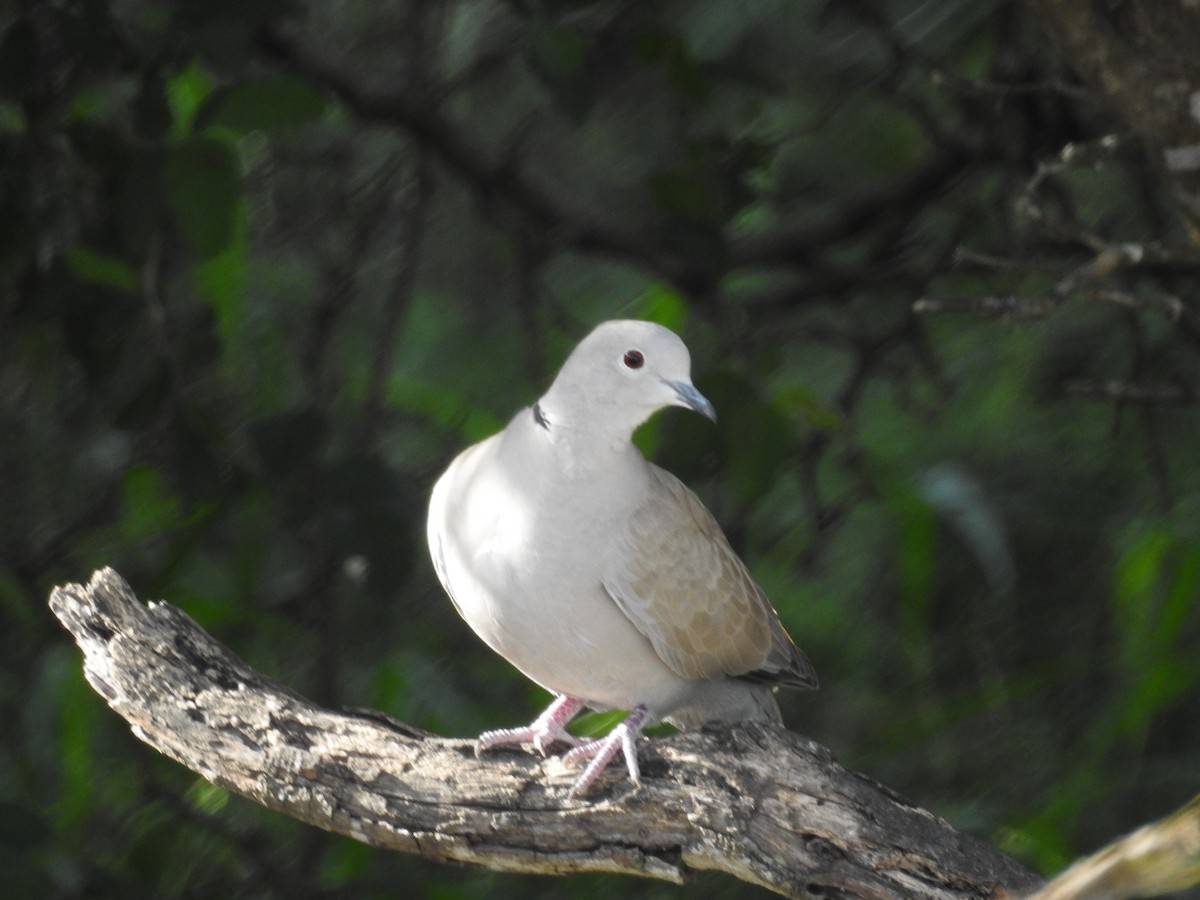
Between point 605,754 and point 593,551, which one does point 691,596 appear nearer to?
point 593,551

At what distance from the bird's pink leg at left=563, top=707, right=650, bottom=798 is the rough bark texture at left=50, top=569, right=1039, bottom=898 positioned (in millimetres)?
19

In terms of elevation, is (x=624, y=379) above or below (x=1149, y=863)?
above

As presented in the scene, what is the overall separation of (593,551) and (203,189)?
3.25 feet

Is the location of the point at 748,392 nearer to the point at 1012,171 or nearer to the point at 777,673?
the point at 777,673

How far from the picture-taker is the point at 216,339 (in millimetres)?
3145

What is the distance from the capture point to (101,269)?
287 cm

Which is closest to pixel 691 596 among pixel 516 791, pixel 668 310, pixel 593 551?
pixel 593 551

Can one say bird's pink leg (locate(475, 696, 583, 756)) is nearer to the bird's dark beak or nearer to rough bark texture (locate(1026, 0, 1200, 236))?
the bird's dark beak

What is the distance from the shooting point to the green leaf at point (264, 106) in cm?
251

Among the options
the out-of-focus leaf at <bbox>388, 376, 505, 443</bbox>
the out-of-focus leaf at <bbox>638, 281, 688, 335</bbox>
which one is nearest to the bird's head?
the out-of-focus leaf at <bbox>638, 281, 688, 335</bbox>

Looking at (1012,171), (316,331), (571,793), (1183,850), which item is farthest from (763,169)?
(1183,850)

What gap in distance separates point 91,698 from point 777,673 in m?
1.61

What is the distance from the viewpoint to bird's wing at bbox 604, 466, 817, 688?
2.19m

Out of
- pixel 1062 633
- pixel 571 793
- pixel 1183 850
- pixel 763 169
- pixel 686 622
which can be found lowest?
pixel 571 793
